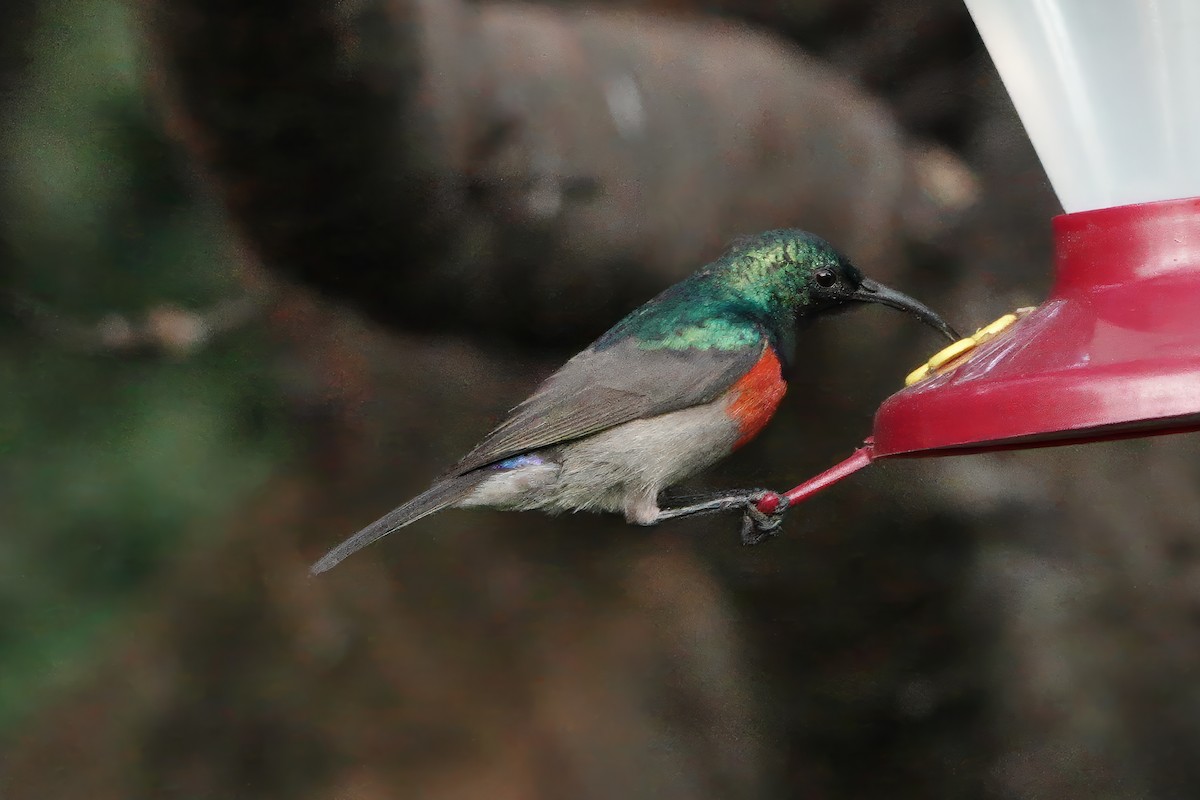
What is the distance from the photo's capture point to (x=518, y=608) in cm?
371

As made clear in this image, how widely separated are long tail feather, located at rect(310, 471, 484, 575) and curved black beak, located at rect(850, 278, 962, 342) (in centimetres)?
81

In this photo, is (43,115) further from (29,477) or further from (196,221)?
(29,477)

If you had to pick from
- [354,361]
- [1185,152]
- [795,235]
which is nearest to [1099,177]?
[1185,152]

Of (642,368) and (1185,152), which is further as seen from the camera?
(642,368)

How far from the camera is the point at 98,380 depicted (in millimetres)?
3496

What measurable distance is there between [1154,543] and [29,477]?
3.06 m

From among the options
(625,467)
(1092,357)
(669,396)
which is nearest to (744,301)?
(669,396)

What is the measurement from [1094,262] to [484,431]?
213 cm

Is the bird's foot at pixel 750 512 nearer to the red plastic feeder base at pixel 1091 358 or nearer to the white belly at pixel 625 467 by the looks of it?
the white belly at pixel 625 467

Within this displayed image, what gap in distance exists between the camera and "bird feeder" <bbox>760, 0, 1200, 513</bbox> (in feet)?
4.05

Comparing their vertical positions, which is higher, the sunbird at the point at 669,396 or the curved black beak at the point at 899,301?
the curved black beak at the point at 899,301

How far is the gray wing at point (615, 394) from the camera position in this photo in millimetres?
2348

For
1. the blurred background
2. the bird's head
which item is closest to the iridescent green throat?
the bird's head

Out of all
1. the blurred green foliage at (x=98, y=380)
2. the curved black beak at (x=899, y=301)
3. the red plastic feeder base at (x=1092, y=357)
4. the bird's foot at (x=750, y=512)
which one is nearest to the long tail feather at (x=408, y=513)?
the bird's foot at (x=750, y=512)
